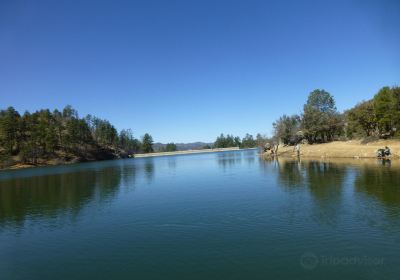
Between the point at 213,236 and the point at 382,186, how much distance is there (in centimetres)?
2994

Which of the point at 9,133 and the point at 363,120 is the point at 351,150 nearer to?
the point at 363,120

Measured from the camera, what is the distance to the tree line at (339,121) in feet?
320

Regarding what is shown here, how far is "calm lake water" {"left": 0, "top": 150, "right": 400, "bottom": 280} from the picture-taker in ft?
61.5

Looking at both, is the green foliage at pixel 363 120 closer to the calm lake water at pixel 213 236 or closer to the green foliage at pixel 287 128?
the green foliage at pixel 287 128

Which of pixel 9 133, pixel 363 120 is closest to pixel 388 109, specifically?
pixel 363 120

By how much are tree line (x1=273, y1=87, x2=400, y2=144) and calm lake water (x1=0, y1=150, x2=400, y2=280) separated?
64101 mm

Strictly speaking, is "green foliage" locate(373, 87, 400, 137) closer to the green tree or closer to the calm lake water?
the calm lake water

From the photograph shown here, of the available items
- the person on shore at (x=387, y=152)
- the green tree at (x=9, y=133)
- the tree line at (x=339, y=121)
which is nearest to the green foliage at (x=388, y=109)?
the tree line at (x=339, y=121)

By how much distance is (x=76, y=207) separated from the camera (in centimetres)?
4059

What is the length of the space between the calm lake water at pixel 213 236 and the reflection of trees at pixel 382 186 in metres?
0.13

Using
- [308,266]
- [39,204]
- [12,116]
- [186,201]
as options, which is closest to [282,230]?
[308,266]

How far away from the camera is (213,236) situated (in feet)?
82.4

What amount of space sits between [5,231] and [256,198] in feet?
93.9

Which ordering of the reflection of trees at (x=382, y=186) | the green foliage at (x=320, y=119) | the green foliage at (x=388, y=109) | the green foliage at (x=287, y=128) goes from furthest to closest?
the green foliage at (x=287, y=128) < the green foliage at (x=320, y=119) < the green foliage at (x=388, y=109) < the reflection of trees at (x=382, y=186)
